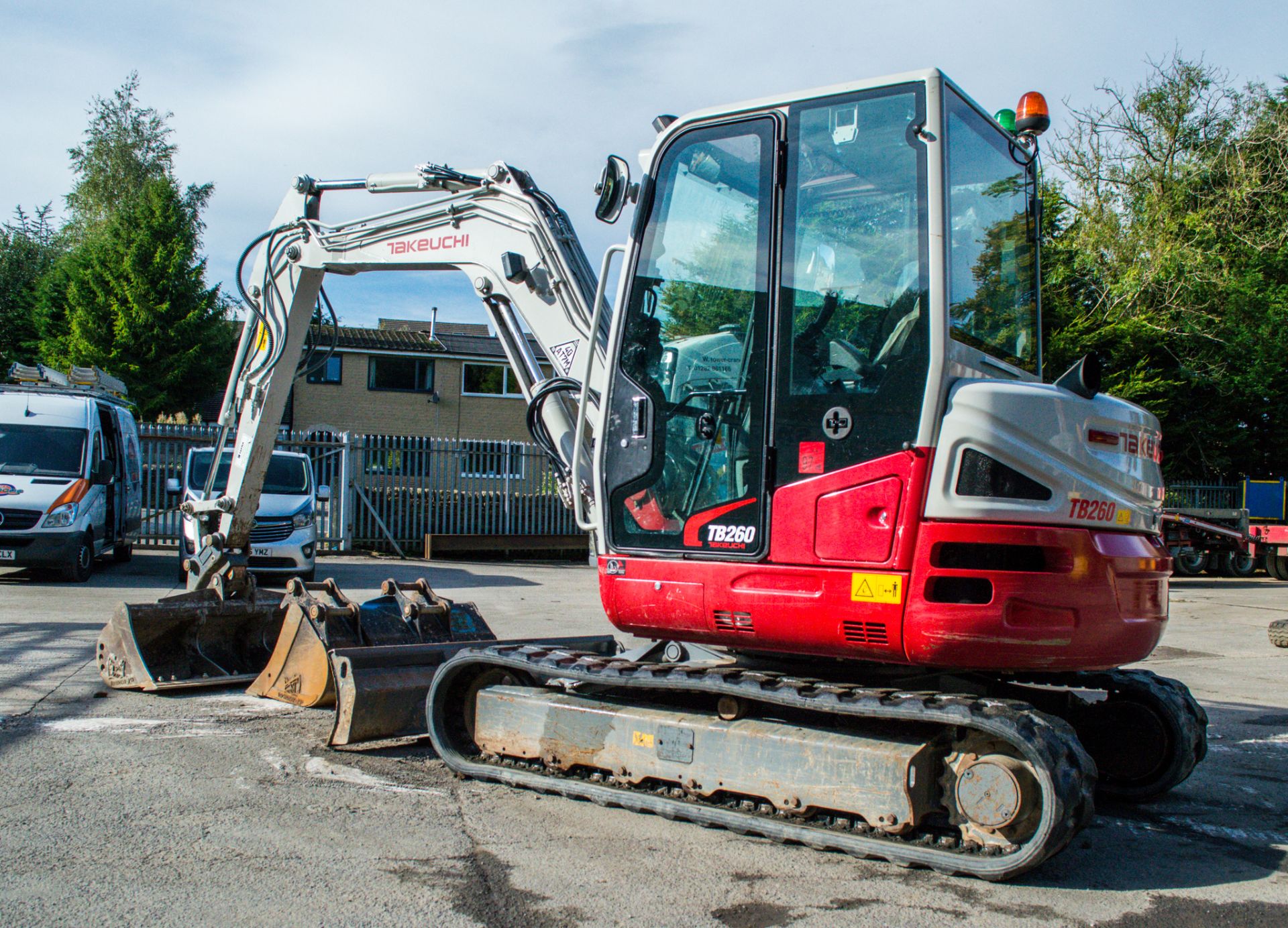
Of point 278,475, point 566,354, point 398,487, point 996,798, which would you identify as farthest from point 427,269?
Result: point 398,487

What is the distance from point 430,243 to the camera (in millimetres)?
6820

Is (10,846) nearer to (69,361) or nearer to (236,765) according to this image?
(236,765)

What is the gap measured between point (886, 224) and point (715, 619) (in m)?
1.82

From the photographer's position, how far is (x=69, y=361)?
34.8m

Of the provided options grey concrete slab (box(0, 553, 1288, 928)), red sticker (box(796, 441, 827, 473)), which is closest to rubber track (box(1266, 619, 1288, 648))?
grey concrete slab (box(0, 553, 1288, 928))

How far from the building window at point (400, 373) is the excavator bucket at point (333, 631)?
28993 mm

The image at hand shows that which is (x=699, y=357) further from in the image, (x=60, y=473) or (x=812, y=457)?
(x=60, y=473)

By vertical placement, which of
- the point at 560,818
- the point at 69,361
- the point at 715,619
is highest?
the point at 69,361

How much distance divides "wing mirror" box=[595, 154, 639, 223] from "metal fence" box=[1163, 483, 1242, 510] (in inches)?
993

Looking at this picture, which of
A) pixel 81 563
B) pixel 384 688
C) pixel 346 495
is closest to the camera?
pixel 384 688

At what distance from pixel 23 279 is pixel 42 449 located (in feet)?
117

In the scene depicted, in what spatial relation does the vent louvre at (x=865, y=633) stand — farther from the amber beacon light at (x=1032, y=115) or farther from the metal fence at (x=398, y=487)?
the metal fence at (x=398, y=487)

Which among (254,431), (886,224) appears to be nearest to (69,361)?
(254,431)

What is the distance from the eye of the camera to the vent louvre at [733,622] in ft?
15.0
